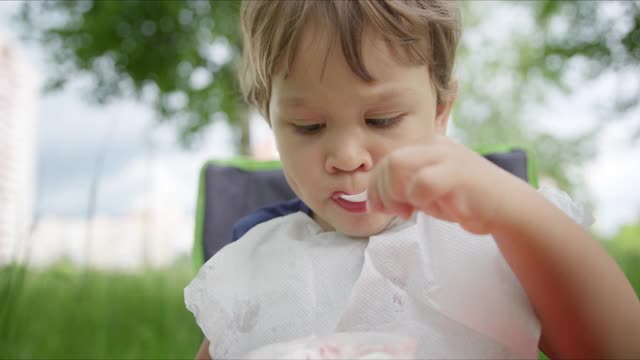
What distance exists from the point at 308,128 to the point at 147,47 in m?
4.99

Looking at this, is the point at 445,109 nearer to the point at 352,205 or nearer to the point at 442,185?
the point at 352,205

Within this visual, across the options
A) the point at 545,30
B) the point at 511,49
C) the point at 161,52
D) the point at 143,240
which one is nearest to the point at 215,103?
the point at 161,52

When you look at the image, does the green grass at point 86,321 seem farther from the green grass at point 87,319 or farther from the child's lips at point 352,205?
the child's lips at point 352,205

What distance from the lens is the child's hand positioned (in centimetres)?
73

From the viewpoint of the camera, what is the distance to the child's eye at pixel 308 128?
3.47 ft

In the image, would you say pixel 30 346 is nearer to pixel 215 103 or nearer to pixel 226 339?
pixel 226 339

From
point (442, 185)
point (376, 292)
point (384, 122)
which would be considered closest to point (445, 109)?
point (384, 122)

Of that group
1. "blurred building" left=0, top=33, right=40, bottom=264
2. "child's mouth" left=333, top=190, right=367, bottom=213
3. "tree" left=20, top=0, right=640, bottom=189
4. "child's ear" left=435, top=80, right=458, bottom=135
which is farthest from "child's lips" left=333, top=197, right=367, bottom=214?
"tree" left=20, top=0, right=640, bottom=189

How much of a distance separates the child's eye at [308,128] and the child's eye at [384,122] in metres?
0.08

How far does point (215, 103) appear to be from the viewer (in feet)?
21.0

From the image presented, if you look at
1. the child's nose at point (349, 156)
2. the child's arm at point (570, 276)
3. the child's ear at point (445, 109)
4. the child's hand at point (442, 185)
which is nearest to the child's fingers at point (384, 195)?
the child's hand at point (442, 185)

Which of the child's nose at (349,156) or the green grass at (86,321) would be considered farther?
the green grass at (86,321)

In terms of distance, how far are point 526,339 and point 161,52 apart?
5355 millimetres

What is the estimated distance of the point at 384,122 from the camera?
40.6 inches
